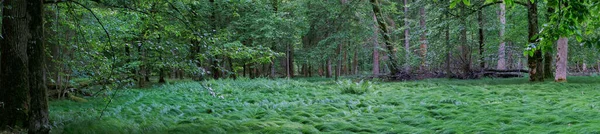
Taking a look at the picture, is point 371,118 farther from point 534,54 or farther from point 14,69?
point 534,54

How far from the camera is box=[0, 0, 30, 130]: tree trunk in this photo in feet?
12.4

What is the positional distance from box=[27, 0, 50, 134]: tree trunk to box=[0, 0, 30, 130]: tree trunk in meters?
0.09

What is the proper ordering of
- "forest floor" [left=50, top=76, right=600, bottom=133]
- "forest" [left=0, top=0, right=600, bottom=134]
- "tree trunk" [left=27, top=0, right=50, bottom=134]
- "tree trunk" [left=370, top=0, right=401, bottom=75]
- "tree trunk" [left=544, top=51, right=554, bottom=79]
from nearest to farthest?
"tree trunk" [left=27, top=0, right=50, bottom=134] → "forest" [left=0, top=0, right=600, bottom=134] → "forest floor" [left=50, top=76, right=600, bottom=133] → "tree trunk" [left=544, top=51, right=554, bottom=79] → "tree trunk" [left=370, top=0, right=401, bottom=75]

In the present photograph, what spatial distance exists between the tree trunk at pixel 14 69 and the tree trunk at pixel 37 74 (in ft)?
0.29

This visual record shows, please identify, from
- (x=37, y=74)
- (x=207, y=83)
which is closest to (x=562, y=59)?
(x=207, y=83)

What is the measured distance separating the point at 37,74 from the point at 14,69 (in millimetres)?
698

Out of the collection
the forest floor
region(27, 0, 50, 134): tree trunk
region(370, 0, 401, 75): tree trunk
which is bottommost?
the forest floor

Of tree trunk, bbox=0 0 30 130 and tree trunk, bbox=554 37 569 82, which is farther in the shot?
tree trunk, bbox=554 37 569 82

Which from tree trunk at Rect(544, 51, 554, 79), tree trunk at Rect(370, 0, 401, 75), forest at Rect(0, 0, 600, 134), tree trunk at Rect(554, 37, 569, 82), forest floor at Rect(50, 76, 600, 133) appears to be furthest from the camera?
tree trunk at Rect(370, 0, 401, 75)

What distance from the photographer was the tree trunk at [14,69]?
3.79 metres

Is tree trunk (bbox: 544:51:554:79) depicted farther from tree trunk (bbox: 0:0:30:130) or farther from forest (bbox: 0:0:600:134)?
tree trunk (bbox: 0:0:30:130)

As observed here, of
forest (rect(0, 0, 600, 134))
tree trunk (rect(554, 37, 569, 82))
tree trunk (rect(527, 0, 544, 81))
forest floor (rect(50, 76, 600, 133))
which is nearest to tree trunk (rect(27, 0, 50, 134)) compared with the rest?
forest (rect(0, 0, 600, 134))

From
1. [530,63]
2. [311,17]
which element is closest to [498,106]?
[530,63]

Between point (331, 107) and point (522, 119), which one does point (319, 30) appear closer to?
point (331, 107)
